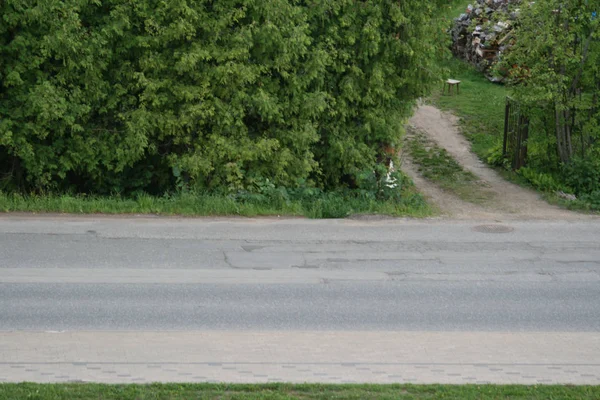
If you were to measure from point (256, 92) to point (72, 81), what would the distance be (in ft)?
11.4

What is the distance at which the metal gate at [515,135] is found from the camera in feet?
65.2

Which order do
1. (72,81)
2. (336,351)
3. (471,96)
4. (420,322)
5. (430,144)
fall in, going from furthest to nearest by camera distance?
(471,96), (430,144), (72,81), (420,322), (336,351)

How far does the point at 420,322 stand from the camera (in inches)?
389

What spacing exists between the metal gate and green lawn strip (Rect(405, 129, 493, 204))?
1192 mm

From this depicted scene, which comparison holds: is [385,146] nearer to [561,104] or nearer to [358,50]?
[358,50]

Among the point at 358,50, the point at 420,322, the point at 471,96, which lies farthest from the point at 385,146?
the point at 471,96

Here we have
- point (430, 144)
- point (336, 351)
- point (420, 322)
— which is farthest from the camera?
point (430, 144)

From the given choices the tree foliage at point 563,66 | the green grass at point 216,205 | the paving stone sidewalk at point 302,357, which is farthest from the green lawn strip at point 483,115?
the paving stone sidewalk at point 302,357

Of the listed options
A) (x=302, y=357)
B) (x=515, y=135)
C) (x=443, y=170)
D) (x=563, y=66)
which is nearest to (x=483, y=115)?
(x=515, y=135)

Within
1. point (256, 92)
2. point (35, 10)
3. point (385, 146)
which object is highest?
point (35, 10)

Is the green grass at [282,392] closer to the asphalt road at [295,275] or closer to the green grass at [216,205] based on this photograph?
the asphalt road at [295,275]

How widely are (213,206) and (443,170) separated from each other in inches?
278

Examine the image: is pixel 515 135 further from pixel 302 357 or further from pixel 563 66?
pixel 302 357

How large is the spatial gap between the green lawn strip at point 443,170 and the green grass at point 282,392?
1018 centimetres
